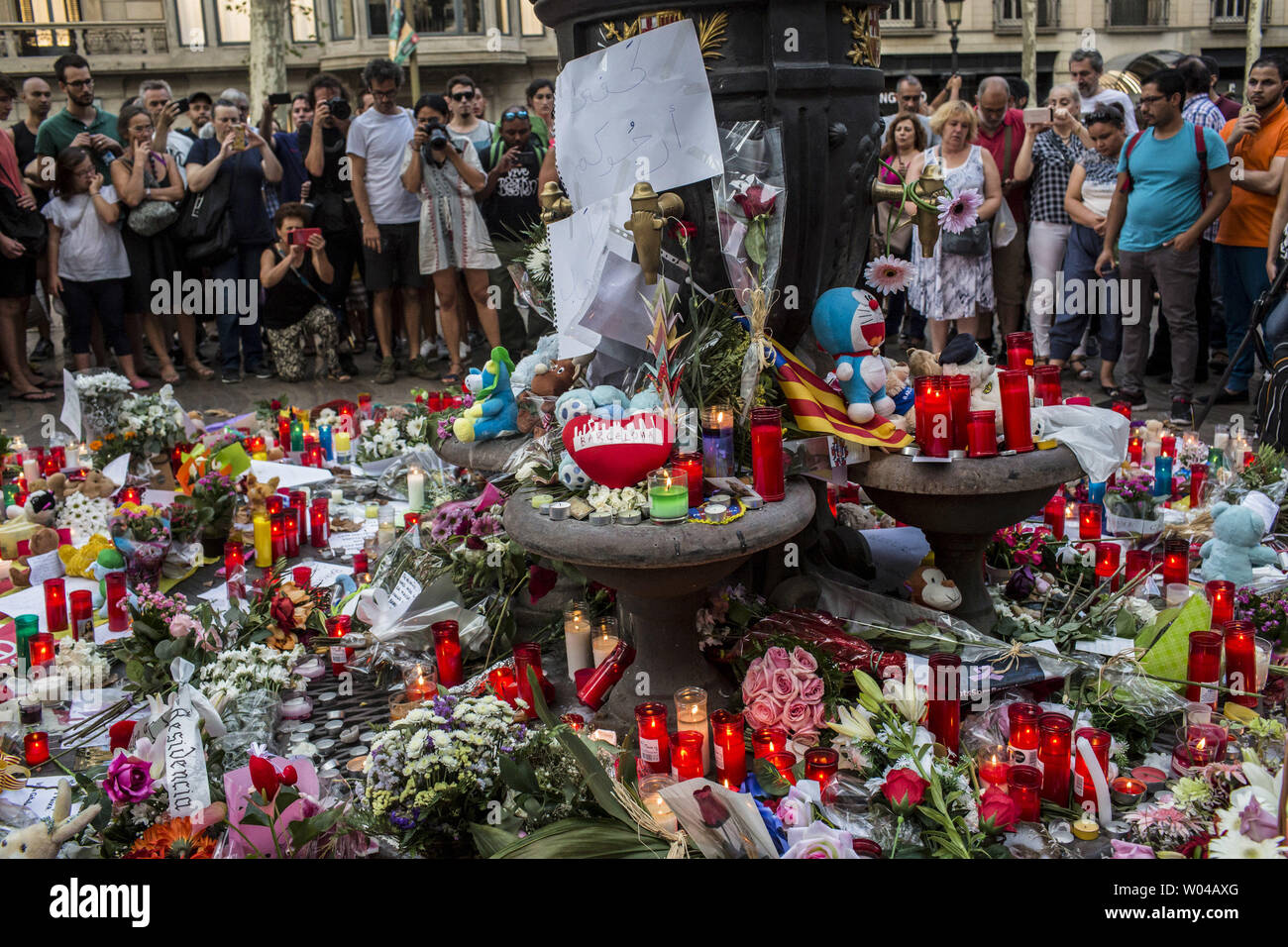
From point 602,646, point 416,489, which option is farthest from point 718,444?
point 416,489

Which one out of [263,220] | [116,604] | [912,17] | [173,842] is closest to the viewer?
[173,842]

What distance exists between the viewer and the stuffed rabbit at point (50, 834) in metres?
2.61

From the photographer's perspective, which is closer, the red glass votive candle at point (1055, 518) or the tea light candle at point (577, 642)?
the tea light candle at point (577, 642)

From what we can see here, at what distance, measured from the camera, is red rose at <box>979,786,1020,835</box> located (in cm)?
278

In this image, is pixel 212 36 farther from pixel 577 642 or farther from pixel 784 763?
pixel 784 763

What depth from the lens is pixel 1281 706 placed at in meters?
3.31

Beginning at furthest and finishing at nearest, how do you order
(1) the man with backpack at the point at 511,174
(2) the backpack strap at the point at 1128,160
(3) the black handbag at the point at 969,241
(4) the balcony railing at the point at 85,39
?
(4) the balcony railing at the point at 85,39, (1) the man with backpack at the point at 511,174, (3) the black handbag at the point at 969,241, (2) the backpack strap at the point at 1128,160

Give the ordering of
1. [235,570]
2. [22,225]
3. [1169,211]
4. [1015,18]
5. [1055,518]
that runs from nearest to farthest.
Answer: [235,570]
[1055,518]
[1169,211]
[22,225]
[1015,18]

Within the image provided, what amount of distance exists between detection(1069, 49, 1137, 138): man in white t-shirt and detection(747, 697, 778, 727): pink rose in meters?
6.03

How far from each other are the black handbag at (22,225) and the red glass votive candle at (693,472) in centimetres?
613

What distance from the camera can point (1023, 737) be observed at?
3057mm

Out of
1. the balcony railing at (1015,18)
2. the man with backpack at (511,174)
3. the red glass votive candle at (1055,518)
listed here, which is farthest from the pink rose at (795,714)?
the balcony railing at (1015,18)

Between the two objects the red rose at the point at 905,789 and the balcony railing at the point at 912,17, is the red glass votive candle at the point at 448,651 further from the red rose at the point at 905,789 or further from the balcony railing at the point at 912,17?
the balcony railing at the point at 912,17

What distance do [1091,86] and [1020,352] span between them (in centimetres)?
485
